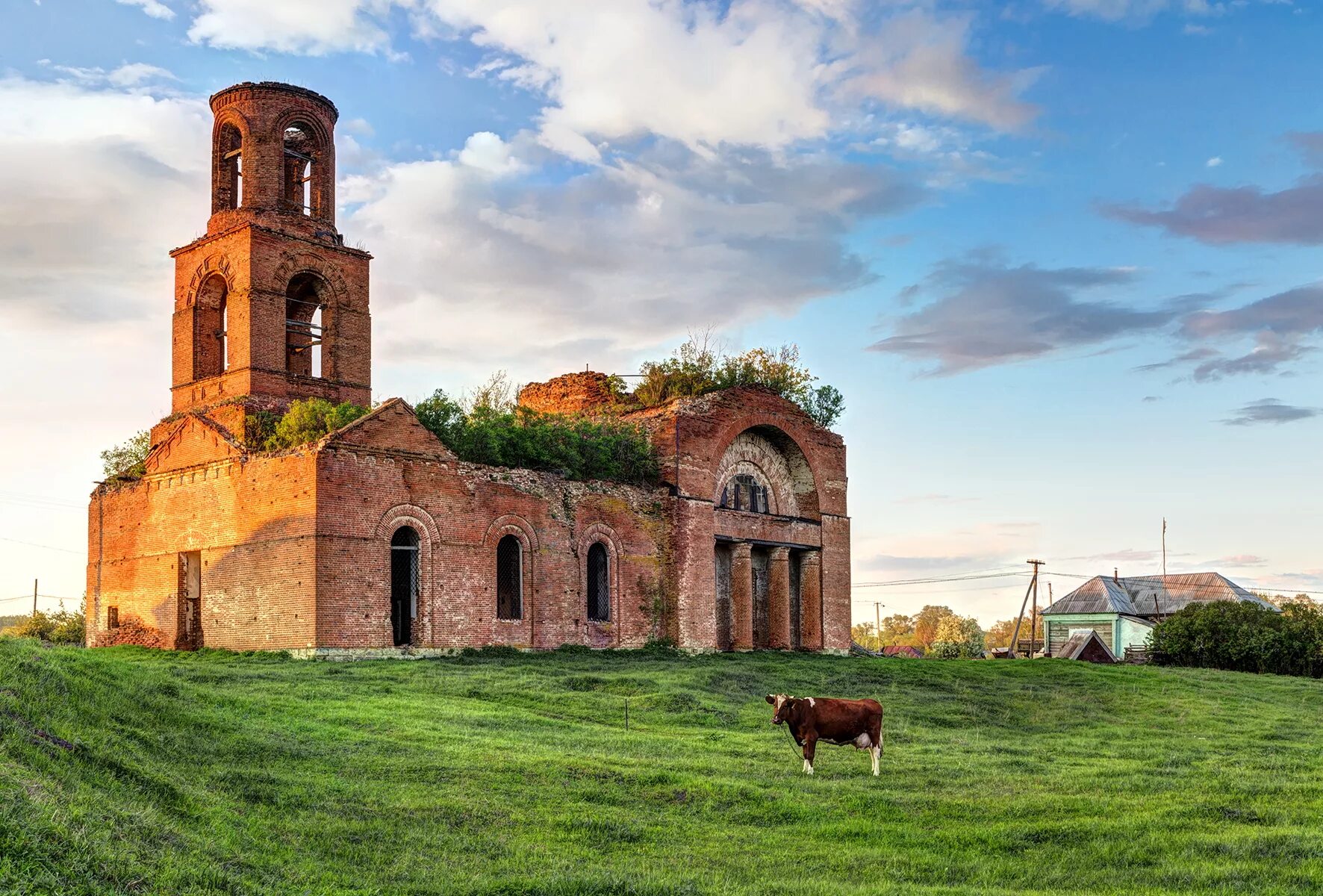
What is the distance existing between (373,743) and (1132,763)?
9714mm

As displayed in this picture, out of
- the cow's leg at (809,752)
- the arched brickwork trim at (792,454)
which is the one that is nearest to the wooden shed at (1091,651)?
the arched brickwork trim at (792,454)

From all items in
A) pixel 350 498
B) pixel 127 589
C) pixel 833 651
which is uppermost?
pixel 350 498

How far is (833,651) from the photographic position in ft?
122

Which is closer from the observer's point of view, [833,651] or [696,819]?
[696,819]

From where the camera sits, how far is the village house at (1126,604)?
53.2 m

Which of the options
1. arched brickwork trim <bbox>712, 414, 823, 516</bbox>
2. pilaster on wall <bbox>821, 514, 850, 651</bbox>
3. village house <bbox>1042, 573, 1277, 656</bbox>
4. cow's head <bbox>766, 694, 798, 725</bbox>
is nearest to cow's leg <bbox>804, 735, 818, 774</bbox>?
cow's head <bbox>766, 694, 798, 725</bbox>

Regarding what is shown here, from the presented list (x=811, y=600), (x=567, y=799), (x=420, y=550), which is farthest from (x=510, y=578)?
(x=567, y=799)

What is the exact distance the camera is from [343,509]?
2505 centimetres

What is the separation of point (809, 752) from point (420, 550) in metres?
13.8

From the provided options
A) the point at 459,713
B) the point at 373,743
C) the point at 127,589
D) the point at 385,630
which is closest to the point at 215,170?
the point at 127,589

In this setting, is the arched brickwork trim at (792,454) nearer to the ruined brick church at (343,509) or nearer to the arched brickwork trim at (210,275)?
the ruined brick church at (343,509)

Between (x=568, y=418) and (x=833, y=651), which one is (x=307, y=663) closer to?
(x=568, y=418)

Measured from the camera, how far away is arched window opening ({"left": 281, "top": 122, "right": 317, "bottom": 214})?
1210 inches

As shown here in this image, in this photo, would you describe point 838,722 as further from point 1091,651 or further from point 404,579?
point 1091,651
